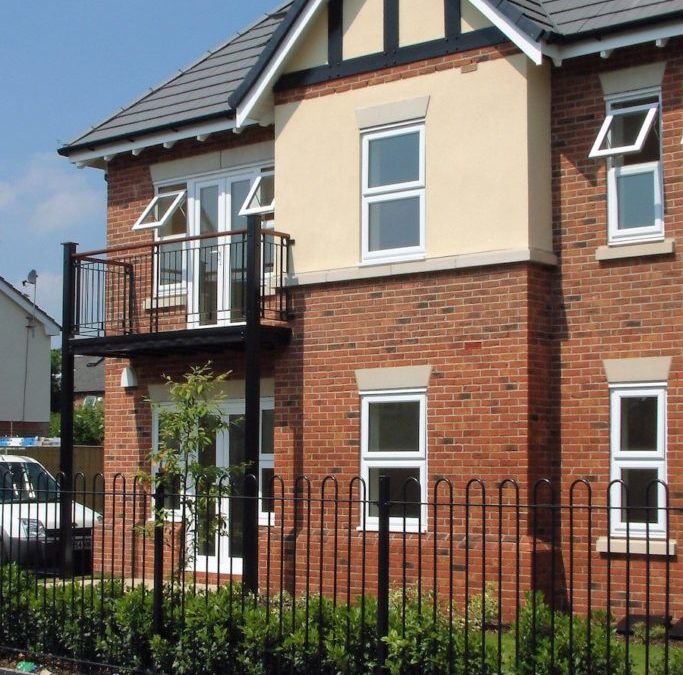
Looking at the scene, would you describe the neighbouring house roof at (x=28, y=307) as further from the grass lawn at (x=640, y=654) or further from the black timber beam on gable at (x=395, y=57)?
the grass lawn at (x=640, y=654)

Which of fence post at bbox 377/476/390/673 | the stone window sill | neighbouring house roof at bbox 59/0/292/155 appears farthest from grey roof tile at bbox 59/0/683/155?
fence post at bbox 377/476/390/673

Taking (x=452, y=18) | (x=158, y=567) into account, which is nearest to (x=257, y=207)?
(x=452, y=18)

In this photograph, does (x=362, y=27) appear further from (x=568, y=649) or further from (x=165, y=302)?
(x=568, y=649)

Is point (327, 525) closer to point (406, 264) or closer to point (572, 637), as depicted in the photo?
point (406, 264)

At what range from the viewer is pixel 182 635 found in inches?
366

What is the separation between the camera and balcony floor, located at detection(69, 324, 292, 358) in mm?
13898

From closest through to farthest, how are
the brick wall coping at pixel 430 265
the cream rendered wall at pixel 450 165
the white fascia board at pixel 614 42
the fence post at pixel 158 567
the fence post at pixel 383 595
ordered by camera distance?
the fence post at pixel 383 595 → the fence post at pixel 158 567 → the white fascia board at pixel 614 42 → the brick wall coping at pixel 430 265 → the cream rendered wall at pixel 450 165

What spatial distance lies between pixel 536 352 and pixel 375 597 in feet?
10.2

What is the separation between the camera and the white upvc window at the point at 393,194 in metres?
13.2

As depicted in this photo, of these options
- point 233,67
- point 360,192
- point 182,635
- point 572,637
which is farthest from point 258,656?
point 233,67

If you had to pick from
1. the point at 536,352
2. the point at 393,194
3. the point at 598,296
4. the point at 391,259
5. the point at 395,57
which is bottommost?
the point at 536,352

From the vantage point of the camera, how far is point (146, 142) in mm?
15945

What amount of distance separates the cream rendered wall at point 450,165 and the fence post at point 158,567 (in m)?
4.52

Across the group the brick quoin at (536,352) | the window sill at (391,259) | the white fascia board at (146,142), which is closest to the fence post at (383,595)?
the brick quoin at (536,352)
